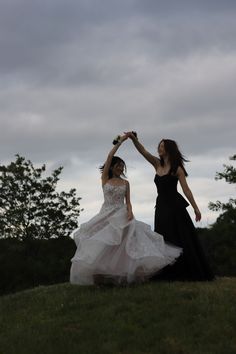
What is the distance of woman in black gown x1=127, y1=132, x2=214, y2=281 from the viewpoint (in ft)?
37.8

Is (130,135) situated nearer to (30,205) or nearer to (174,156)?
(174,156)

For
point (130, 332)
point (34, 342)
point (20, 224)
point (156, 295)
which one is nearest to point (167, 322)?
point (130, 332)

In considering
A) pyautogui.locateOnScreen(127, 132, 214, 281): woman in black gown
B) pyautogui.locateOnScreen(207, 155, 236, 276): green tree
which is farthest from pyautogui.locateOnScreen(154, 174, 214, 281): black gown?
pyautogui.locateOnScreen(207, 155, 236, 276): green tree

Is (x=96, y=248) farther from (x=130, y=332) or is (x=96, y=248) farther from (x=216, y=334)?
(x=216, y=334)

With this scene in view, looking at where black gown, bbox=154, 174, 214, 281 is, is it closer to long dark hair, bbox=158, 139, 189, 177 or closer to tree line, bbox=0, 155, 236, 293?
long dark hair, bbox=158, 139, 189, 177

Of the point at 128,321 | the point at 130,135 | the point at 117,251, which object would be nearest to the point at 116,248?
the point at 117,251

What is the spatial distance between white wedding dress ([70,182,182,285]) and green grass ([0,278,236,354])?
0.91ft

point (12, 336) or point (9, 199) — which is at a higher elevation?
point (9, 199)

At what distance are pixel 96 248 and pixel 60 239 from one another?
2802 cm

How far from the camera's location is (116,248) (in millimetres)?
10773

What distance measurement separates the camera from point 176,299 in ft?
32.2

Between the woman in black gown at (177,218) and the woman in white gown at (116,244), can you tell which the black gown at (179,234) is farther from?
the woman in white gown at (116,244)

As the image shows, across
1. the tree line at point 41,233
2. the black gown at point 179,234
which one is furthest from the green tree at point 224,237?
the black gown at point 179,234

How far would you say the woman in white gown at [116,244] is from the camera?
10.7 metres
